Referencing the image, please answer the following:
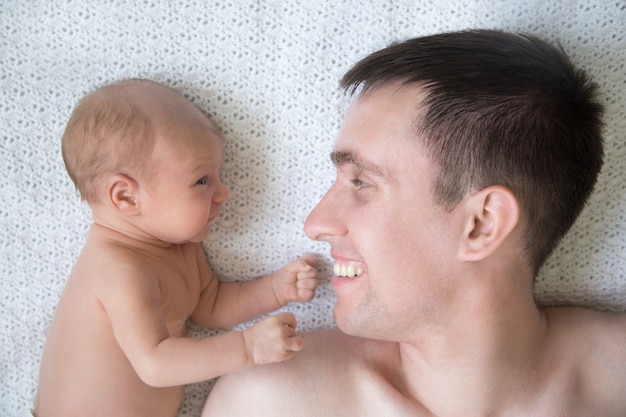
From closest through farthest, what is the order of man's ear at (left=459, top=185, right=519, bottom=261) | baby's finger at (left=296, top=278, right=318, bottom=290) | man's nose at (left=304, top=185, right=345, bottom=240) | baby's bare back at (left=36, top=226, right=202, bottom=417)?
1. man's ear at (left=459, top=185, right=519, bottom=261)
2. man's nose at (left=304, top=185, right=345, bottom=240)
3. baby's bare back at (left=36, top=226, right=202, bottom=417)
4. baby's finger at (left=296, top=278, right=318, bottom=290)

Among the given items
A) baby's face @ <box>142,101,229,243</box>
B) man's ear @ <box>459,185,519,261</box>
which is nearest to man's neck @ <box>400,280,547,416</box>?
man's ear @ <box>459,185,519,261</box>

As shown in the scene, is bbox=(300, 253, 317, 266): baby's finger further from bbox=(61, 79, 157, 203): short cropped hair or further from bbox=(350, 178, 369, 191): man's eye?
bbox=(61, 79, 157, 203): short cropped hair

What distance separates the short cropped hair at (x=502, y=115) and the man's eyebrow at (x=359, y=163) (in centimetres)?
11

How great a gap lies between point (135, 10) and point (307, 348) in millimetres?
1052

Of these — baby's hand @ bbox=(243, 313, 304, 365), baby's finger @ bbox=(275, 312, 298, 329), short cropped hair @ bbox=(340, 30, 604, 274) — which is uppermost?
short cropped hair @ bbox=(340, 30, 604, 274)

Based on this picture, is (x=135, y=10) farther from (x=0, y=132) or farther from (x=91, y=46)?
(x=0, y=132)

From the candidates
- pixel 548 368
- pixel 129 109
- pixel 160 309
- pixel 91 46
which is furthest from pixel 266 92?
pixel 548 368

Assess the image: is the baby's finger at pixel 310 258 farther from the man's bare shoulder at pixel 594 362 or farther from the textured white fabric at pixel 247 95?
the man's bare shoulder at pixel 594 362

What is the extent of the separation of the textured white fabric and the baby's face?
0.12m

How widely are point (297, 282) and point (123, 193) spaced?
0.55m

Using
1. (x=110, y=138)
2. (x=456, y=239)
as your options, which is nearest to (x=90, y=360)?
(x=110, y=138)

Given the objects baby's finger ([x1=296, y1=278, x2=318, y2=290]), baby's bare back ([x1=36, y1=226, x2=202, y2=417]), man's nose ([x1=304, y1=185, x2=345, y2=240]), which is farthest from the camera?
baby's finger ([x1=296, y1=278, x2=318, y2=290])

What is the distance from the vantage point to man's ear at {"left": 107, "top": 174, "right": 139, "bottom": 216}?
4.91ft

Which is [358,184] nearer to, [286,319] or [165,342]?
[286,319]
